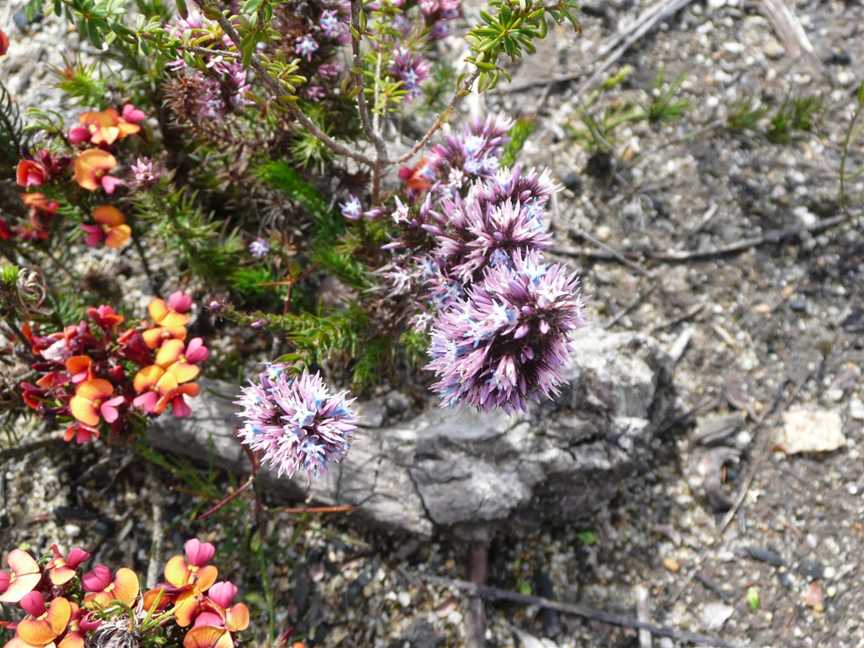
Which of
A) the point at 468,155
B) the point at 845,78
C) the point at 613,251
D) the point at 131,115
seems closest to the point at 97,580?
the point at 131,115

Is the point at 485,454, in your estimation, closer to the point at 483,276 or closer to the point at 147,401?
the point at 483,276

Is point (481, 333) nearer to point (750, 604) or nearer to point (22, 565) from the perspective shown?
point (22, 565)

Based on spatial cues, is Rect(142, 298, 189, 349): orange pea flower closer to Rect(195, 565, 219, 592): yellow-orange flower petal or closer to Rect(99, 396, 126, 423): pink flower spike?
Rect(99, 396, 126, 423): pink flower spike

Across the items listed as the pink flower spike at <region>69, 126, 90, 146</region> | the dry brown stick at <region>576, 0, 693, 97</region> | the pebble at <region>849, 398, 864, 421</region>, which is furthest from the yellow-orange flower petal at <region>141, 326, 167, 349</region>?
A: the pebble at <region>849, 398, 864, 421</region>

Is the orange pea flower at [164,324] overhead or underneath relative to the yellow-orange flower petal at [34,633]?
overhead

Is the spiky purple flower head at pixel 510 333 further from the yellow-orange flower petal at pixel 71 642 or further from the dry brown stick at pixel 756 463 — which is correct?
the dry brown stick at pixel 756 463

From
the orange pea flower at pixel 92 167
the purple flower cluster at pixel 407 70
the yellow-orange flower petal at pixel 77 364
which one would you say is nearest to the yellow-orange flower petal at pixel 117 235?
the orange pea flower at pixel 92 167
